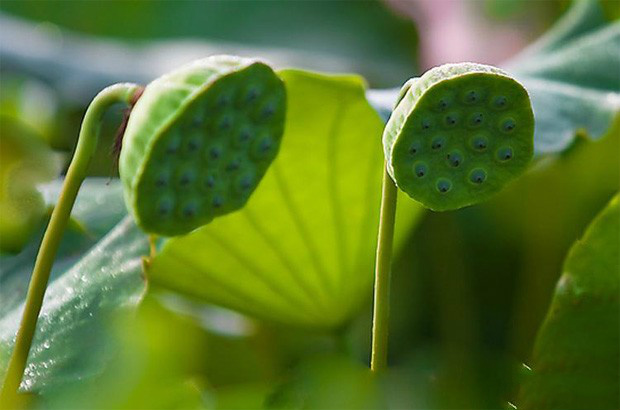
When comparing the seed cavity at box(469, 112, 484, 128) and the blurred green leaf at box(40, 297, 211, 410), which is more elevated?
the seed cavity at box(469, 112, 484, 128)

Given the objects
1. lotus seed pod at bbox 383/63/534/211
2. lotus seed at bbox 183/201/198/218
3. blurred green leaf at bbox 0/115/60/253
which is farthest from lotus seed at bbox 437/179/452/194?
Answer: blurred green leaf at bbox 0/115/60/253

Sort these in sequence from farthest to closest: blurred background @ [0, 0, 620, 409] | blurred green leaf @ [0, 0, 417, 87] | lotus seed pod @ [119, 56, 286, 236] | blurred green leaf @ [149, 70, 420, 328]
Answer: blurred green leaf @ [0, 0, 417, 87] → blurred background @ [0, 0, 620, 409] → blurred green leaf @ [149, 70, 420, 328] → lotus seed pod @ [119, 56, 286, 236]

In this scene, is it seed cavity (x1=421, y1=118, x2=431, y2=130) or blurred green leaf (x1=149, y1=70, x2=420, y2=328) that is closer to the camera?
seed cavity (x1=421, y1=118, x2=431, y2=130)

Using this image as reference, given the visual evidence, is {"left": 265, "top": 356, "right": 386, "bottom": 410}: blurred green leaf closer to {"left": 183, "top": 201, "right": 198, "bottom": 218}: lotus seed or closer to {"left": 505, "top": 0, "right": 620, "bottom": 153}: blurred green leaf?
{"left": 183, "top": 201, "right": 198, "bottom": 218}: lotus seed

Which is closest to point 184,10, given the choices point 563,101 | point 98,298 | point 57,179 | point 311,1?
point 311,1

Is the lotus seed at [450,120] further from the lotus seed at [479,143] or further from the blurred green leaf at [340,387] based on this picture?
the blurred green leaf at [340,387]

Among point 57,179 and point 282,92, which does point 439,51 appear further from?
point 282,92

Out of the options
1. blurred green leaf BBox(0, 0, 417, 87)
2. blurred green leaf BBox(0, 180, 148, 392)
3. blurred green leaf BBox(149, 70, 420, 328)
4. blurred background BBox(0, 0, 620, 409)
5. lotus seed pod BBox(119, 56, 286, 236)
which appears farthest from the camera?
blurred green leaf BBox(0, 0, 417, 87)

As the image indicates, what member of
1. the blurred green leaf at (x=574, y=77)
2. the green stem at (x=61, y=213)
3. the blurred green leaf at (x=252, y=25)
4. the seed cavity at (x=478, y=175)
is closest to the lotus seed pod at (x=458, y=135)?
the seed cavity at (x=478, y=175)
